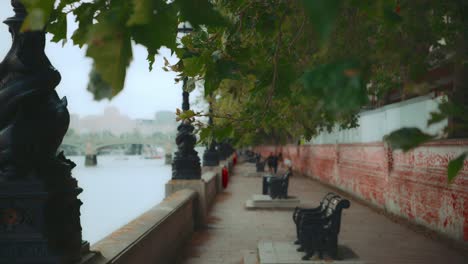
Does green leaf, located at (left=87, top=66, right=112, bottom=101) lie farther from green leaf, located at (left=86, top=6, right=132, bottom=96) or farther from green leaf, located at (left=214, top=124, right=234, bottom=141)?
green leaf, located at (left=214, top=124, right=234, bottom=141)

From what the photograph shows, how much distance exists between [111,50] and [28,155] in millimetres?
2405

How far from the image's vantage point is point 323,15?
3.21 feet

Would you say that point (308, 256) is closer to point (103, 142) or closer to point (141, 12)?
point (141, 12)

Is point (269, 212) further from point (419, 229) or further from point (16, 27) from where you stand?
point (16, 27)

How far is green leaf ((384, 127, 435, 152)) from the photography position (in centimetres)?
142

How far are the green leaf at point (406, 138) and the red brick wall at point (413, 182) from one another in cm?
811

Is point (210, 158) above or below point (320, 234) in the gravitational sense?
above

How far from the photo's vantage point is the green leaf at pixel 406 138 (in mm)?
1420

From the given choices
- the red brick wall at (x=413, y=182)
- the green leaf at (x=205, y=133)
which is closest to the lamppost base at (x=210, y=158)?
the red brick wall at (x=413, y=182)

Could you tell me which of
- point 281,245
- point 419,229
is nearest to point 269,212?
point 419,229

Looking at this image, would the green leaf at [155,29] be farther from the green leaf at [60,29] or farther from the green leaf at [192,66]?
the green leaf at [192,66]

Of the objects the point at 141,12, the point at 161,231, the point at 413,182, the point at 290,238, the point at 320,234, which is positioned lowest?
the point at 290,238

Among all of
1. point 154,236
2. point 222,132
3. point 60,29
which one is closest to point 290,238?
point 154,236

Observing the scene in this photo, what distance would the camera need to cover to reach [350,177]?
65.4ft
